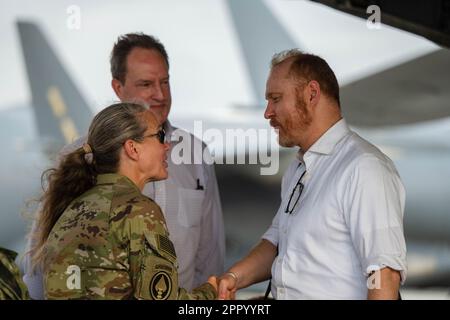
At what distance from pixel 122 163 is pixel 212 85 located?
8.98m

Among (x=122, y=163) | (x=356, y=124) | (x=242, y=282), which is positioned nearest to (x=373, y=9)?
(x=242, y=282)

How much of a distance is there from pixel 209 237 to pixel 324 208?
1.21 meters

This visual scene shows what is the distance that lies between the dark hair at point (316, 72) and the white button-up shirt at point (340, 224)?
0.38 ft

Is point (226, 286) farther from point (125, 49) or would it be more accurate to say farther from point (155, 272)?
point (125, 49)

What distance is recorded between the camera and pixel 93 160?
9.00 ft

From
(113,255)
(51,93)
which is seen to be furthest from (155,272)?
(51,93)

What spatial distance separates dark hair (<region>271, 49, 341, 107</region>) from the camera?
3.12 meters

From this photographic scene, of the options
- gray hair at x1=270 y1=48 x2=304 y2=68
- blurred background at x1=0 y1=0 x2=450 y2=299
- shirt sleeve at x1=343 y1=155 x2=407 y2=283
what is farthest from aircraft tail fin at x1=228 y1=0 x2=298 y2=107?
shirt sleeve at x1=343 y1=155 x2=407 y2=283

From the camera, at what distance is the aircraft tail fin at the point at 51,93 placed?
11422 millimetres

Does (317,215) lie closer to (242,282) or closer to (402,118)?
(242,282)

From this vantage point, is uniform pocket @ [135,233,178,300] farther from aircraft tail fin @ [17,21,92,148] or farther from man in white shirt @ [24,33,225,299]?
aircraft tail fin @ [17,21,92,148]

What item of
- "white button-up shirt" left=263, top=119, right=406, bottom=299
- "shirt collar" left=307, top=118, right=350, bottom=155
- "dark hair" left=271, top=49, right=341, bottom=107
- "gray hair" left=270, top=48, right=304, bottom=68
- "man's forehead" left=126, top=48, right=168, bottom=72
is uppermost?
"man's forehead" left=126, top=48, right=168, bottom=72

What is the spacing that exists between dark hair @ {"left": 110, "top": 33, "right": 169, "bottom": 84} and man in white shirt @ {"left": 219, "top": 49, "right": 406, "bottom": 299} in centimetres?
84

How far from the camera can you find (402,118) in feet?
39.6
